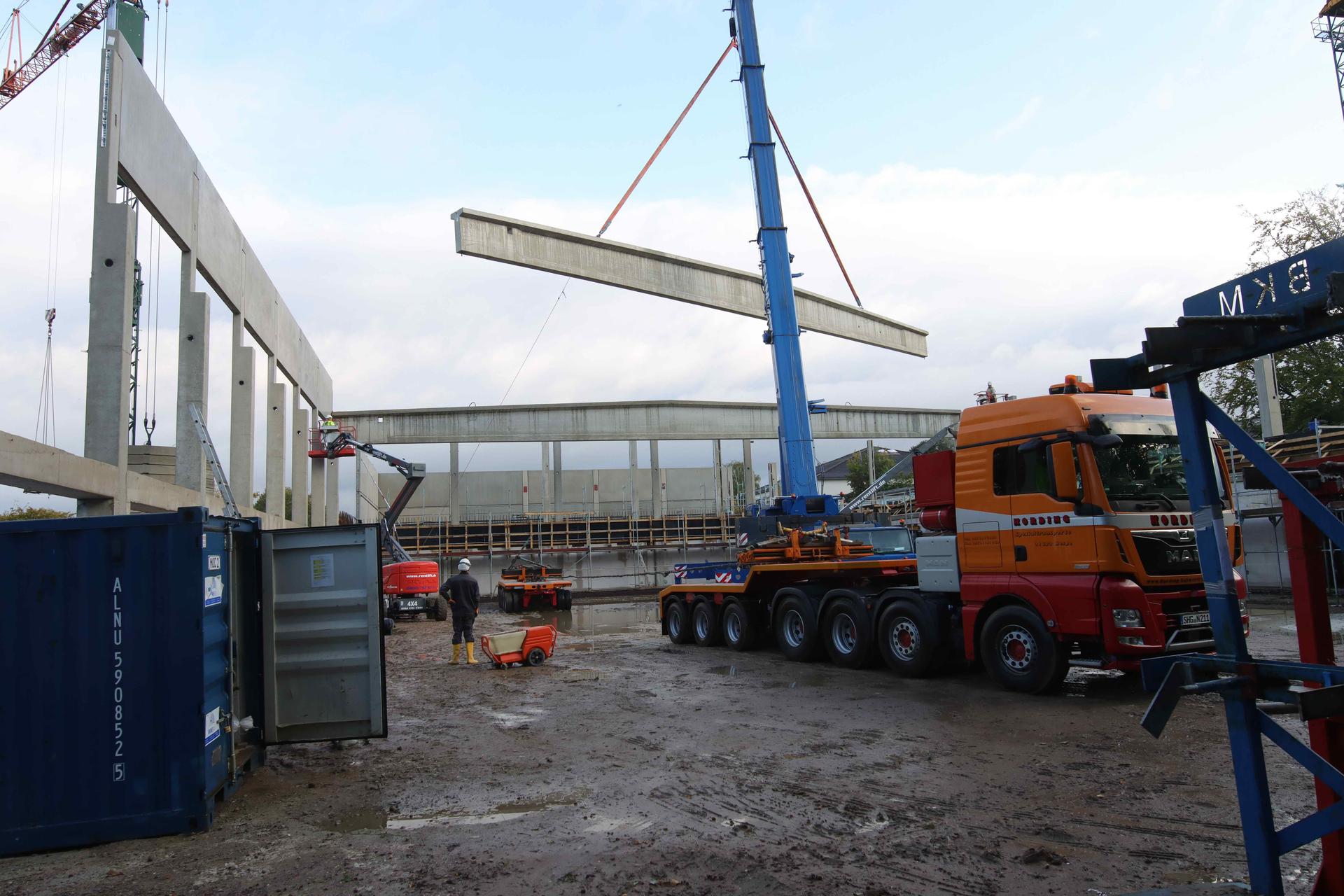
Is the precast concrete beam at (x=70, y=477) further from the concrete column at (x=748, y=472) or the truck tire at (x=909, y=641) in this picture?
the concrete column at (x=748, y=472)

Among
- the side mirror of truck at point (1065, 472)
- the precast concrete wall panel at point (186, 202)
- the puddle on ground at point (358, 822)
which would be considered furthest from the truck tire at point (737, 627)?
the precast concrete wall panel at point (186, 202)

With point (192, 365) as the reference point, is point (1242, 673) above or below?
A: below

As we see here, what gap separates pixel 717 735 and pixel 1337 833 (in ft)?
16.7

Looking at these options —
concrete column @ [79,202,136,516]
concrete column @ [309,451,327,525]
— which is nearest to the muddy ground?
concrete column @ [79,202,136,516]

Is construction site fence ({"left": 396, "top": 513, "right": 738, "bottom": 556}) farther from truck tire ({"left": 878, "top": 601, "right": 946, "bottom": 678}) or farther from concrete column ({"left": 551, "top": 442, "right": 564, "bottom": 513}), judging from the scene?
truck tire ({"left": 878, "top": 601, "right": 946, "bottom": 678})

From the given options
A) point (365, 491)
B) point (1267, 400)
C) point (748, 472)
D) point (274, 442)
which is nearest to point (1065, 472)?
point (1267, 400)

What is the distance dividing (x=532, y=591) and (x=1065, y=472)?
67.4ft

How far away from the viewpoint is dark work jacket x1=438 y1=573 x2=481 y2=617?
12.9m

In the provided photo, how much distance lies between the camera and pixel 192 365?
1684cm

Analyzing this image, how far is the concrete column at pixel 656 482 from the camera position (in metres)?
39.1

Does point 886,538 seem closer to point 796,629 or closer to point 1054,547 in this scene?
point 796,629

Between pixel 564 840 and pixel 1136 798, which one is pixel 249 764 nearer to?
pixel 564 840

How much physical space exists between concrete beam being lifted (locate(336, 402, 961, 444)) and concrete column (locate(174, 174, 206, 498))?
60.8 ft

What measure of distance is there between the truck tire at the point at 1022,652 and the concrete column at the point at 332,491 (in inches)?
1089
